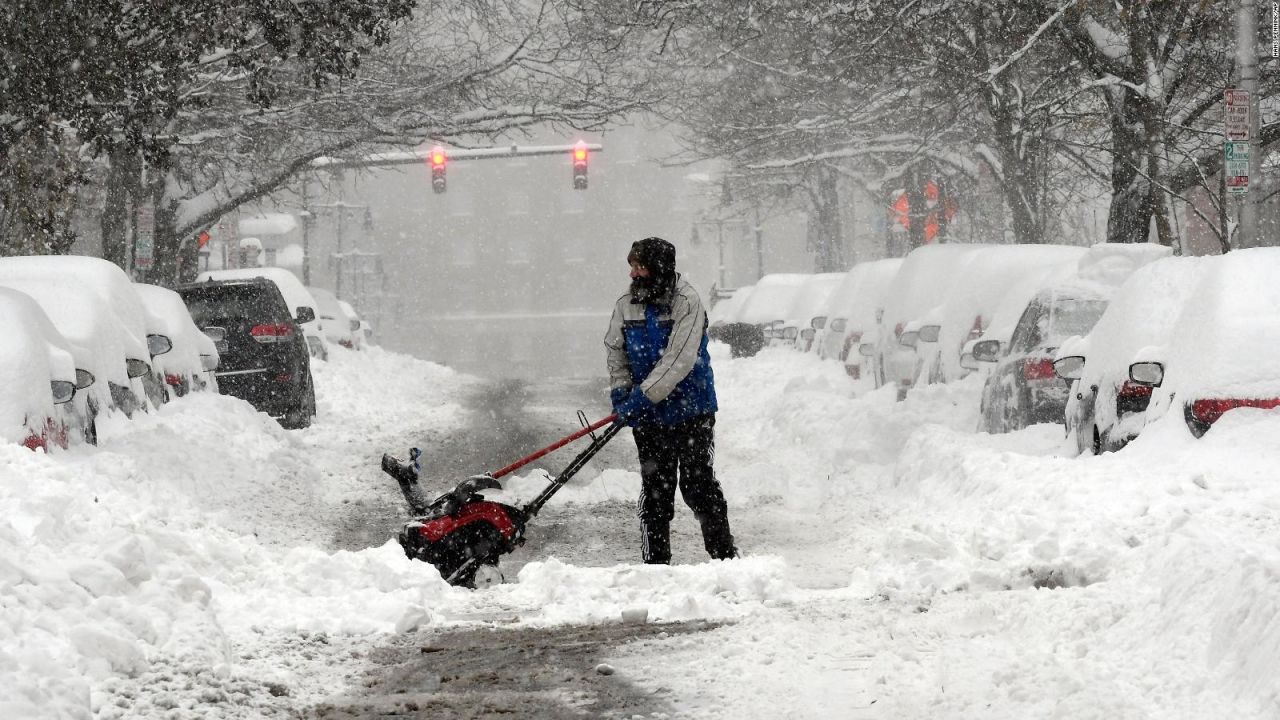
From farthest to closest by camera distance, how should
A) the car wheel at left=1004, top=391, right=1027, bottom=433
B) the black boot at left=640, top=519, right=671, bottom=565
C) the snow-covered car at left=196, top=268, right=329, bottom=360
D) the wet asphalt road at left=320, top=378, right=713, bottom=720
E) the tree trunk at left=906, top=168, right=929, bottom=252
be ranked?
the tree trunk at left=906, top=168, right=929, bottom=252
the snow-covered car at left=196, top=268, right=329, bottom=360
the car wheel at left=1004, top=391, right=1027, bottom=433
the black boot at left=640, top=519, right=671, bottom=565
the wet asphalt road at left=320, top=378, right=713, bottom=720

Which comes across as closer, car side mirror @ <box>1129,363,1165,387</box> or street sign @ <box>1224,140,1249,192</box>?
car side mirror @ <box>1129,363,1165,387</box>

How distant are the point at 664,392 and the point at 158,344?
6.67 metres

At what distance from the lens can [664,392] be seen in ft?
25.7

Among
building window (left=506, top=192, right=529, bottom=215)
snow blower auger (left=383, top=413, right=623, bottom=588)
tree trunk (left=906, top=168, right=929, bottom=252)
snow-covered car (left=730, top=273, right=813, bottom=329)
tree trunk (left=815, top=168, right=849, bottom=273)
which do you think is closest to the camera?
snow blower auger (left=383, top=413, right=623, bottom=588)

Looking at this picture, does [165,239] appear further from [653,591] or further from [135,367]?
[653,591]

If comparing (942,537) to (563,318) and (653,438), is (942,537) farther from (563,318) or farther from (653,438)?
(563,318)

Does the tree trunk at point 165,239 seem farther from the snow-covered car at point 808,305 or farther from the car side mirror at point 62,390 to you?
the car side mirror at point 62,390

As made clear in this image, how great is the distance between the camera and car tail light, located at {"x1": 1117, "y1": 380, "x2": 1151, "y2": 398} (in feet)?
29.4

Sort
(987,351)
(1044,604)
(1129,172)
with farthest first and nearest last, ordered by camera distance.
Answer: (1129,172), (987,351), (1044,604)

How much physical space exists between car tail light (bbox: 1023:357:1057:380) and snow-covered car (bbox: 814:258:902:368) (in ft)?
24.7

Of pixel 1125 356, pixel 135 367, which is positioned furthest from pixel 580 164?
pixel 1125 356

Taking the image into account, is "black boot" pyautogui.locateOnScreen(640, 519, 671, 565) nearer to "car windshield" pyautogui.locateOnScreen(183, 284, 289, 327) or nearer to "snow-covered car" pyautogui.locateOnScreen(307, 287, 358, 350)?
"car windshield" pyautogui.locateOnScreen(183, 284, 289, 327)


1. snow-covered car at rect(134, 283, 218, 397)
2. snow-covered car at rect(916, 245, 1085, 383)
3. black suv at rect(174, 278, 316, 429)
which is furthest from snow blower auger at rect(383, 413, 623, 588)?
black suv at rect(174, 278, 316, 429)

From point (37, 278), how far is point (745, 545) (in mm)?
6101
